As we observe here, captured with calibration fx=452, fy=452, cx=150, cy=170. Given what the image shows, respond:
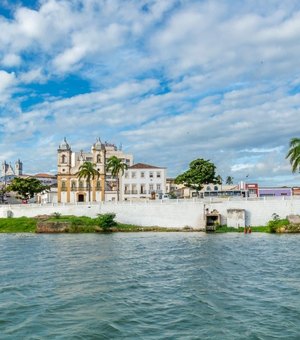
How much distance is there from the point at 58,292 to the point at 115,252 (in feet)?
55.7

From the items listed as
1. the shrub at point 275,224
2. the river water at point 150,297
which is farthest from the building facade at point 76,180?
the river water at point 150,297

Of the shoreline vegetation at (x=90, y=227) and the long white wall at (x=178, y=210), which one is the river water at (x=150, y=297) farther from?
the long white wall at (x=178, y=210)

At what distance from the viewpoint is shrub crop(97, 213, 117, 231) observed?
68250 mm

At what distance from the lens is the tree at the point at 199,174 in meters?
95.7

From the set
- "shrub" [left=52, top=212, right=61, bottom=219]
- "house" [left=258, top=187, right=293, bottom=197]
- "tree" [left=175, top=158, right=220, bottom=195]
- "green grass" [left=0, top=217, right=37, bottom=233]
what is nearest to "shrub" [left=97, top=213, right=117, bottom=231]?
"shrub" [left=52, top=212, right=61, bottom=219]

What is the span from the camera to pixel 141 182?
356ft

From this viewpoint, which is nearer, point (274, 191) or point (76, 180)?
point (76, 180)

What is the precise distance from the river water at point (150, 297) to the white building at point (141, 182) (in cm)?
7315

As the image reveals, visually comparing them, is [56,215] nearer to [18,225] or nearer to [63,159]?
[18,225]

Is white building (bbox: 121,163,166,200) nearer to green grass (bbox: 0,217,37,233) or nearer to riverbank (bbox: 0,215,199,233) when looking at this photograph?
riverbank (bbox: 0,215,199,233)

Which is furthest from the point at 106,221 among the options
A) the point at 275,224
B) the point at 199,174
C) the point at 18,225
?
the point at 199,174

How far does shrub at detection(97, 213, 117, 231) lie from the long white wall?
2.48 m

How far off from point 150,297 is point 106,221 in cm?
4917

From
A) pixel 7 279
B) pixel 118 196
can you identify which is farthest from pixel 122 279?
pixel 118 196
